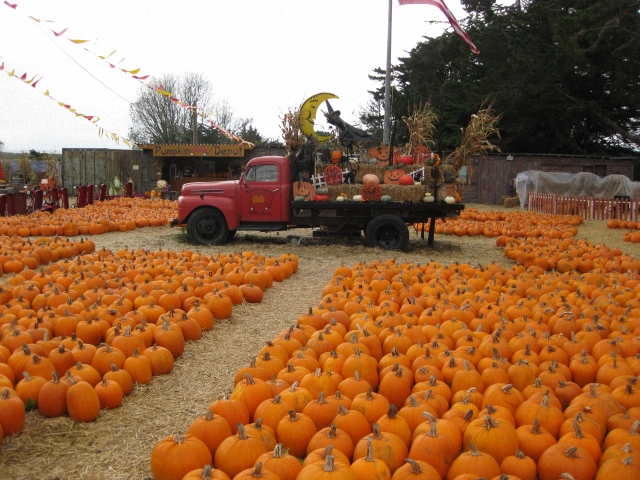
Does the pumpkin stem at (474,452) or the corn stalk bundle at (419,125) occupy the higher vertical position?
the corn stalk bundle at (419,125)

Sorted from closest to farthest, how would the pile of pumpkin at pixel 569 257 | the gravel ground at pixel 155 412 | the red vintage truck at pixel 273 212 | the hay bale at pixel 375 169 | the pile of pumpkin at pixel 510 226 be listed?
the gravel ground at pixel 155 412
the pile of pumpkin at pixel 569 257
the red vintage truck at pixel 273 212
the hay bale at pixel 375 169
the pile of pumpkin at pixel 510 226

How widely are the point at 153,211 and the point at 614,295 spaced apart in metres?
15.4

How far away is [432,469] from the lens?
111 inches

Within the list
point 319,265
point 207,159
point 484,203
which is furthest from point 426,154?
point 207,159

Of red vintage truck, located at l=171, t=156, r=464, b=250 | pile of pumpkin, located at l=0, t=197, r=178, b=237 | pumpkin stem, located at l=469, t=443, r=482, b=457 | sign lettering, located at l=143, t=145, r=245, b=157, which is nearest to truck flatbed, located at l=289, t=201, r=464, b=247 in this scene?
red vintage truck, located at l=171, t=156, r=464, b=250

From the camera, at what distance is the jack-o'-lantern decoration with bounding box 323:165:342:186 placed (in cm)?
1221

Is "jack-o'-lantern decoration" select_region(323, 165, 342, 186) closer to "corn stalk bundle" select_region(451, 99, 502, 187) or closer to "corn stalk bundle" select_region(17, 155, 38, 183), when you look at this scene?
"corn stalk bundle" select_region(451, 99, 502, 187)

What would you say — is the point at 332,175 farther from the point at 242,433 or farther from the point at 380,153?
the point at 242,433

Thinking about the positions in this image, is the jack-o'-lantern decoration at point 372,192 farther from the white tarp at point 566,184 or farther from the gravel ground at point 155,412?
the white tarp at point 566,184

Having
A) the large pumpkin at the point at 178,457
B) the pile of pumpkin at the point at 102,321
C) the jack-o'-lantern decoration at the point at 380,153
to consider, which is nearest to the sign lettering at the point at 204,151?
the jack-o'-lantern decoration at the point at 380,153

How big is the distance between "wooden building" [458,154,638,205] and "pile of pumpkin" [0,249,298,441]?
2325cm

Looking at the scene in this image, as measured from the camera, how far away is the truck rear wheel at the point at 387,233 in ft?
38.3

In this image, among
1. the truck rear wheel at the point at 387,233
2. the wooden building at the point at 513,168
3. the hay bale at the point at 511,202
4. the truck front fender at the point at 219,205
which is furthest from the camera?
the wooden building at the point at 513,168

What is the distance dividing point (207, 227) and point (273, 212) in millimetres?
1516
